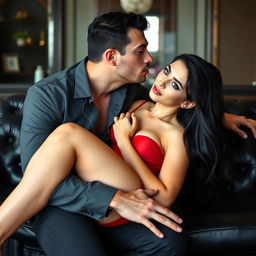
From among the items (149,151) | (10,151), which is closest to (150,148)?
(149,151)

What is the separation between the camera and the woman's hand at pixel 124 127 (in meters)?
1.65

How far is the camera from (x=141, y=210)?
4.72ft

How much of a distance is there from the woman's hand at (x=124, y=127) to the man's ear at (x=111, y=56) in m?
0.26

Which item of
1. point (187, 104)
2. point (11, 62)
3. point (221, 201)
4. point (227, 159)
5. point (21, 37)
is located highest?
point (21, 37)

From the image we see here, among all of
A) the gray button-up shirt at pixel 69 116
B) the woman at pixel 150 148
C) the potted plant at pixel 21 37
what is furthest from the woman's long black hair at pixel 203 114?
the potted plant at pixel 21 37

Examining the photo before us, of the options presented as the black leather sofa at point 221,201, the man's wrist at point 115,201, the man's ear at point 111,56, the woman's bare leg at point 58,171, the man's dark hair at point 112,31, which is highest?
the man's dark hair at point 112,31

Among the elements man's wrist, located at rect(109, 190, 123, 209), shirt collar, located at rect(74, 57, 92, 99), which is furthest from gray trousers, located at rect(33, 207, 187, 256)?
shirt collar, located at rect(74, 57, 92, 99)

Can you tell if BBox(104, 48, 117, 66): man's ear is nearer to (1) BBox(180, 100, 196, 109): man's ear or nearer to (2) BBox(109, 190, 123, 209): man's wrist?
(1) BBox(180, 100, 196, 109): man's ear

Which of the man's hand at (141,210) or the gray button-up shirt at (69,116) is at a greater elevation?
the gray button-up shirt at (69,116)

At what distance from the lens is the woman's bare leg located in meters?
1.41

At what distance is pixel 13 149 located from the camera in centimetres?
211

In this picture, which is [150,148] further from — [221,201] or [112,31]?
[112,31]

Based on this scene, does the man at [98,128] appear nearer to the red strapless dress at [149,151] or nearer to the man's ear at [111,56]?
the man's ear at [111,56]

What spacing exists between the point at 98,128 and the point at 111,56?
320mm
